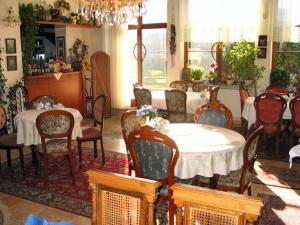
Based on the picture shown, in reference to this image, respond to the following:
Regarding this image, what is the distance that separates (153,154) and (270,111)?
3116 millimetres

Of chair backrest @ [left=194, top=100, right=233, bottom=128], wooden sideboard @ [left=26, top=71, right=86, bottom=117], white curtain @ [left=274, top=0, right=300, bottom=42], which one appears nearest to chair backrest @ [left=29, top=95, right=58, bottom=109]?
wooden sideboard @ [left=26, top=71, right=86, bottom=117]

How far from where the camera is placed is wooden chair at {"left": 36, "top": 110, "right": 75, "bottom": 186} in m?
4.59

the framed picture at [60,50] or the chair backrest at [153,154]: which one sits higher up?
the framed picture at [60,50]

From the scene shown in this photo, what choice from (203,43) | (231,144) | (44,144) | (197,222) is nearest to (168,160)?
(231,144)

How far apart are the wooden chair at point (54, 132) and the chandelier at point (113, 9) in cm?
165

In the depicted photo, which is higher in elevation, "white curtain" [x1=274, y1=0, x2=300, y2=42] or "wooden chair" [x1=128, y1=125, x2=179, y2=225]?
"white curtain" [x1=274, y1=0, x2=300, y2=42]

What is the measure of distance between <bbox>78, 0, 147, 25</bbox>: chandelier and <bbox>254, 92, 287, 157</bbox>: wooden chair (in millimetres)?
2331

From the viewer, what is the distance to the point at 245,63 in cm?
777

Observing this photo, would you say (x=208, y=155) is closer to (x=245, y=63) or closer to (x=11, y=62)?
(x=245, y=63)

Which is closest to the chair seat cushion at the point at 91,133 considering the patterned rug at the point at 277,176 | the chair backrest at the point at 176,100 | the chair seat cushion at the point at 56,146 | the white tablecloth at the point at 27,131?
the white tablecloth at the point at 27,131

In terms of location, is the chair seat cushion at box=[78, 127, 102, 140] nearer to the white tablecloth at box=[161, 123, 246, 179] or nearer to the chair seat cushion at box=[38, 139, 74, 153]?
the chair seat cushion at box=[38, 139, 74, 153]

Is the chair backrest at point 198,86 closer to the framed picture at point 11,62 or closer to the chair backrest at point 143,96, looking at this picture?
the chair backrest at point 143,96

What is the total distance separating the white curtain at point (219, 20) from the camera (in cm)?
799

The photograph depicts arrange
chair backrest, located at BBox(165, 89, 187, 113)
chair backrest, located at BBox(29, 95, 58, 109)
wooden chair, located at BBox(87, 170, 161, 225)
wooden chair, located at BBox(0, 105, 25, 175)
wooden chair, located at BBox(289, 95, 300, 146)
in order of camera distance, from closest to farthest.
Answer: wooden chair, located at BBox(87, 170, 161, 225), wooden chair, located at BBox(0, 105, 25, 175), wooden chair, located at BBox(289, 95, 300, 146), chair backrest, located at BBox(29, 95, 58, 109), chair backrest, located at BBox(165, 89, 187, 113)
